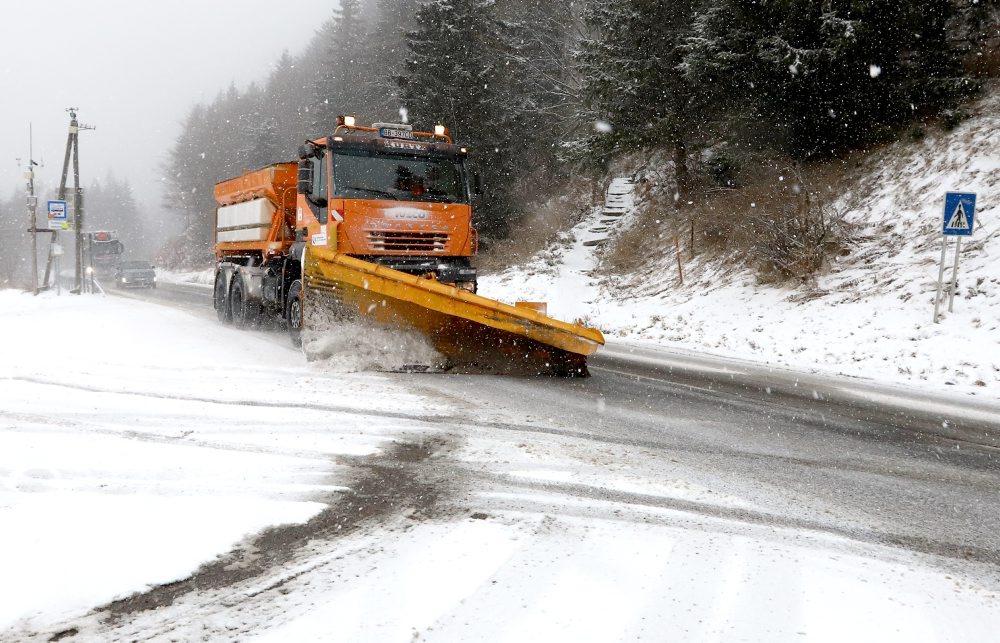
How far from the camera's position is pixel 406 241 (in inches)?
367

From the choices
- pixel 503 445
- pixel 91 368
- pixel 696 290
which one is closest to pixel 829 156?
pixel 696 290

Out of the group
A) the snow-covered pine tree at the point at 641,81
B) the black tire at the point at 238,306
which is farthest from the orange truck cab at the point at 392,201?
the snow-covered pine tree at the point at 641,81

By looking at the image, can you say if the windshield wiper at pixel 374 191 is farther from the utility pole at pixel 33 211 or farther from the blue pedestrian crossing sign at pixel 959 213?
the utility pole at pixel 33 211

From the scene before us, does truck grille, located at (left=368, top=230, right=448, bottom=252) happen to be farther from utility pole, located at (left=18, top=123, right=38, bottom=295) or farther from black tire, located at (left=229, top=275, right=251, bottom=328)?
utility pole, located at (left=18, top=123, right=38, bottom=295)

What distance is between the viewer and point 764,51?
14.0 meters

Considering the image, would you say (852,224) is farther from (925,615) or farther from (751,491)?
(925,615)

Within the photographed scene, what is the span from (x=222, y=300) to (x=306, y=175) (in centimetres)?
548

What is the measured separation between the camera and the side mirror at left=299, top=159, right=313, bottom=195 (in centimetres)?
959

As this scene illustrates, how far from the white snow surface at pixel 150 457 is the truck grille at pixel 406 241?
1.85 m

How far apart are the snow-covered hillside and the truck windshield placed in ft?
16.5

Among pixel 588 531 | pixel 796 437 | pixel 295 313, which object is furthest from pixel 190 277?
pixel 588 531

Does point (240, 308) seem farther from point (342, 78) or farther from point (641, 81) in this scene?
point (342, 78)

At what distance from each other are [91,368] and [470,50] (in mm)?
19501

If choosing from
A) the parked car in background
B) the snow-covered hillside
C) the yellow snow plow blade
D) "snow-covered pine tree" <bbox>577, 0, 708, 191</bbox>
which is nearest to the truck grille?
the yellow snow plow blade
